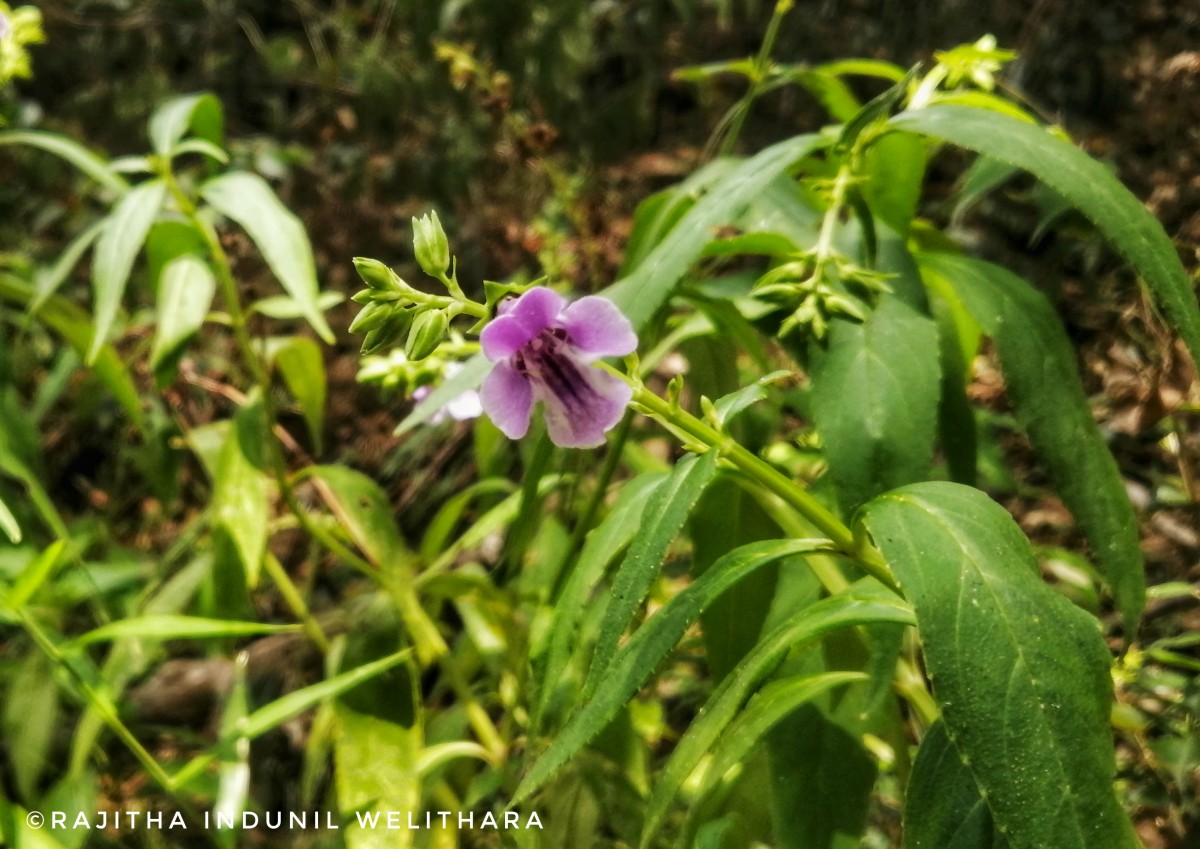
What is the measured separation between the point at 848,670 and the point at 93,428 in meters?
1.95

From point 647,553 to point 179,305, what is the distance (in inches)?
30.0

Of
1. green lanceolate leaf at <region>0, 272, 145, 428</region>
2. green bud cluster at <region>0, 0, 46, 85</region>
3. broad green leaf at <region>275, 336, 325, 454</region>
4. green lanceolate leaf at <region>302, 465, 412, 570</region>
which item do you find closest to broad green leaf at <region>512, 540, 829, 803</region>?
green lanceolate leaf at <region>302, 465, 412, 570</region>

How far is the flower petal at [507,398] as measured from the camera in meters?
0.61

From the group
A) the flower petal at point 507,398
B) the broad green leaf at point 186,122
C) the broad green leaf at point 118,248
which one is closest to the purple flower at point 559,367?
the flower petal at point 507,398

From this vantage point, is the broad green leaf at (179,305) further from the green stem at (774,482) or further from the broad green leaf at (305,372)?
the green stem at (774,482)

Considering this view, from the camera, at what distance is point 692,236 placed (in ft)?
2.27

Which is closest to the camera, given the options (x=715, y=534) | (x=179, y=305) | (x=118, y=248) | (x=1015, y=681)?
(x=1015, y=681)

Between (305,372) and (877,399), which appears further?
(305,372)

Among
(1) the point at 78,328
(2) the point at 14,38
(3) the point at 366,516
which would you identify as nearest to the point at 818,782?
(3) the point at 366,516

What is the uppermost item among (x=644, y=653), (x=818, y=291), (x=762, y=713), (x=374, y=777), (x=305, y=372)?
(x=818, y=291)

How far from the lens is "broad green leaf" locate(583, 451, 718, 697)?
52 centimetres

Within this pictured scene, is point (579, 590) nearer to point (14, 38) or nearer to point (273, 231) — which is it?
point (273, 231)

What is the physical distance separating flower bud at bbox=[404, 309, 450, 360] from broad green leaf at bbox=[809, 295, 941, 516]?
0.87ft

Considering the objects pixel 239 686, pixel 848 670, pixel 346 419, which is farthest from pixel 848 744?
pixel 346 419
